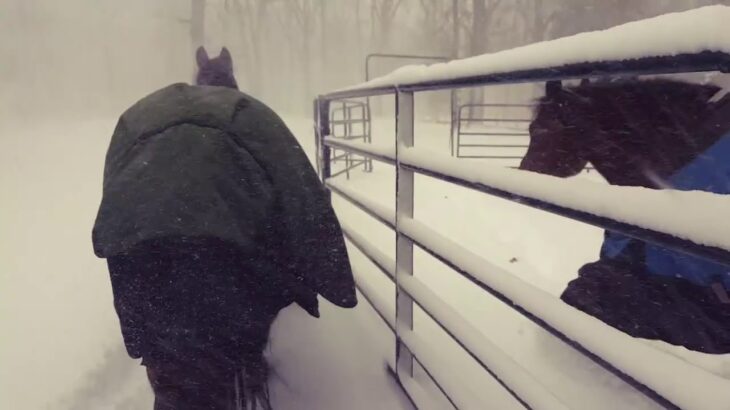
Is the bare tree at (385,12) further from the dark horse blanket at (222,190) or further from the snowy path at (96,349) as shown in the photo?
the dark horse blanket at (222,190)

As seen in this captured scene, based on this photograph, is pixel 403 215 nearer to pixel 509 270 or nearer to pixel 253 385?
pixel 253 385

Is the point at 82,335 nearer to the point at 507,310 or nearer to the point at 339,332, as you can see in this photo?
the point at 339,332

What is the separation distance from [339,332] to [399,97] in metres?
1.19

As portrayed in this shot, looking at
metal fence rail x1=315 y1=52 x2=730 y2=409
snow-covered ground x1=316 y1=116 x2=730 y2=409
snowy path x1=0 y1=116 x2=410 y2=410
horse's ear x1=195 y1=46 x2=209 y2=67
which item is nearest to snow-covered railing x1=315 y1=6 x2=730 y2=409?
metal fence rail x1=315 y1=52 x2=730 y2=409

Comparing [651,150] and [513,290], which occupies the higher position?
[651,150]

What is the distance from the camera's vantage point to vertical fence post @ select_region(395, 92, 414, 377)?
5.77 feet

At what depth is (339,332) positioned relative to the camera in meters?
2.29

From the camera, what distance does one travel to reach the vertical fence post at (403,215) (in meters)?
1.76

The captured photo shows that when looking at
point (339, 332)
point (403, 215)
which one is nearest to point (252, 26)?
point (339, 332)

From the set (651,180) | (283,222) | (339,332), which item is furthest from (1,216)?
(651,180)

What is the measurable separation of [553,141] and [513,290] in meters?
0.86

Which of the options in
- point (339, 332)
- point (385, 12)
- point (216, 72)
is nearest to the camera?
point (216, 72)

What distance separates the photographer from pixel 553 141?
1761 mm

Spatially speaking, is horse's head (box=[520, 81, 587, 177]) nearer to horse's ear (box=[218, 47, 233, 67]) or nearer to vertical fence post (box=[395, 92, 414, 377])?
vertical fence post (box=[395, 92, 414, 377])
